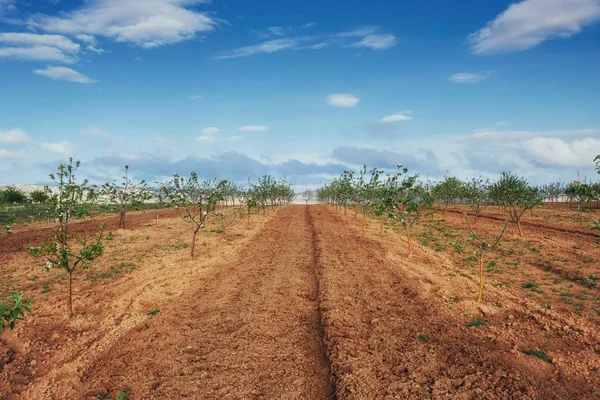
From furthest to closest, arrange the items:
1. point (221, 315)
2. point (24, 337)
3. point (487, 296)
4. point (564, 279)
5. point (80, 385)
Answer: point (564, 279)
point (487, 296)
point (221, 315)
point (24, 337)
point (80, 385)

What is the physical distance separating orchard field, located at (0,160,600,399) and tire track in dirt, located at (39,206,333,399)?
5cm

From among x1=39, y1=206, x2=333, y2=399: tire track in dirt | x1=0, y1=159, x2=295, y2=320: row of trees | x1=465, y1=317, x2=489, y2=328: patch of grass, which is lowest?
x1=39, y1=206, x2=333, y2=399: tire track in dirt

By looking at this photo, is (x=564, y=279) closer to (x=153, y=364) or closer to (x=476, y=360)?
(x=476, y=360)

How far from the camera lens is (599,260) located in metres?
22.3

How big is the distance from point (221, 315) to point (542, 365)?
10726 millimetres

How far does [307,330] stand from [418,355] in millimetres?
3928

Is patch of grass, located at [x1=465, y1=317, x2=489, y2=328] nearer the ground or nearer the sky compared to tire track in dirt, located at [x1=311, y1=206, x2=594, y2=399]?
nearer the sky

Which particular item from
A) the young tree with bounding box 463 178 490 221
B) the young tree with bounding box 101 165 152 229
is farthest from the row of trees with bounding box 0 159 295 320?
the young tree with bounding box 463 178 490 221

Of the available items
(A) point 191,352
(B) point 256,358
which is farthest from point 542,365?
(A) point 191,352

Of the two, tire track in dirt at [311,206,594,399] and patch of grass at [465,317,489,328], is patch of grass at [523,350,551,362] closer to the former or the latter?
tire track in dirt at [311,206,594,399]

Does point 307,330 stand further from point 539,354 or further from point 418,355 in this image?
point 539,354

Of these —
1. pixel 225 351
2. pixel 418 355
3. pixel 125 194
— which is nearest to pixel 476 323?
pixel 418 355

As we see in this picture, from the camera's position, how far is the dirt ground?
9352 mm

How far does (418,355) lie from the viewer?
10555 mm
